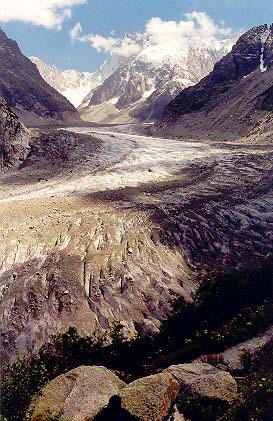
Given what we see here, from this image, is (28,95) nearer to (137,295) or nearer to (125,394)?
(137,295)

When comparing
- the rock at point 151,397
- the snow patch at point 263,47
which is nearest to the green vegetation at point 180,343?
the rock at point 151,397

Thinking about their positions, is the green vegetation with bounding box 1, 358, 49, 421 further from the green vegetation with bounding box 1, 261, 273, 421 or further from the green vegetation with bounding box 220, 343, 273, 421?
the green vegetation with bounding box 220, 343, 273, 421

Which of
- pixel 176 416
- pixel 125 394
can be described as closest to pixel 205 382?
pixel 176 416

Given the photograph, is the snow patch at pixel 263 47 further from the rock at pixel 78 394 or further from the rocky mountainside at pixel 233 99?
the rock at pixel 78 394

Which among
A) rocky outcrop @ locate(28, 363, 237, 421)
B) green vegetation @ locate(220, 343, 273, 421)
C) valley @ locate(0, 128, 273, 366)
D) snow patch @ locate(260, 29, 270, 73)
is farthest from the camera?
snow patch @ locate(260, 29, 270, 73)

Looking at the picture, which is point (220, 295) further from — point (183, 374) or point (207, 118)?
point (207, 118)

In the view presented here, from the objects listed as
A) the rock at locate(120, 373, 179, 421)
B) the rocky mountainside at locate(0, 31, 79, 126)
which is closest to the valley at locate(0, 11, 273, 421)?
the rock at locate(120, 373, 179, 421)

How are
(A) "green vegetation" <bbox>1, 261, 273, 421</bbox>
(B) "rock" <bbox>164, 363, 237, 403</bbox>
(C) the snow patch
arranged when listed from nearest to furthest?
1. (B) "rock" <bbox>164, 363, 237, 403</bbox>
2. (A) "green vegetation" <bbox>1, 261, 273, 421</bbox>
3. (C) the snow patch

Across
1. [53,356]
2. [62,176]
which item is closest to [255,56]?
[62,176]
